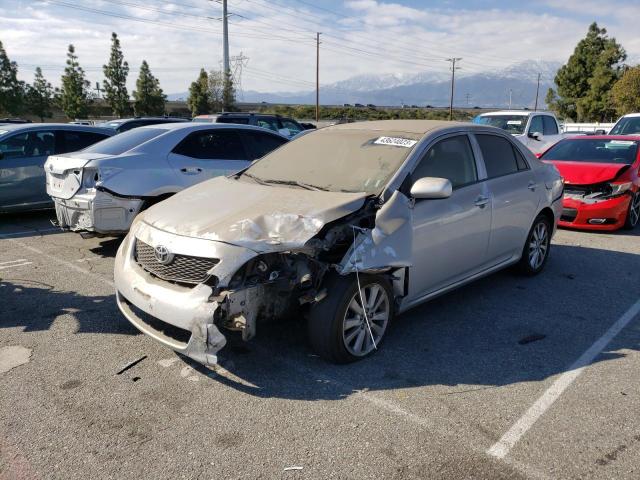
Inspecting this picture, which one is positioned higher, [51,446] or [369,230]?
[369,230]

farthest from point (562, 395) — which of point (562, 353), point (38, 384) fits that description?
point (38, 384)

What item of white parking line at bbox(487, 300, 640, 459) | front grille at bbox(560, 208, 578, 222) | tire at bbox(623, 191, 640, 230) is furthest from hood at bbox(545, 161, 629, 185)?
white parking line at bbox(487, 300, 640, 459)

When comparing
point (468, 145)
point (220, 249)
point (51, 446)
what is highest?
point (468, 145)

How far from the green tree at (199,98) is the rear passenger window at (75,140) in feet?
163

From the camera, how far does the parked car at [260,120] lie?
45.0 ft

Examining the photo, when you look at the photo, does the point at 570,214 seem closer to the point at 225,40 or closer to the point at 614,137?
the point at 614,137

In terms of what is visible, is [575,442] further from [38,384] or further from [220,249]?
[38,384]

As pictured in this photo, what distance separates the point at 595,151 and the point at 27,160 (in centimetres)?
960

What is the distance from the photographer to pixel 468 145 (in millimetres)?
4875

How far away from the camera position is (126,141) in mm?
6867

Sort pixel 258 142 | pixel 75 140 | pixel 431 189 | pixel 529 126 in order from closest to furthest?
pixel 431 189
pixel 258 142
pixel 75 140
pixel 529 126

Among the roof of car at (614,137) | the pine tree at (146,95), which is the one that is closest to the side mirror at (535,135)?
the roof of car at (614,137)

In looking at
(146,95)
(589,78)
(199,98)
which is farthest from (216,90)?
(589,78)

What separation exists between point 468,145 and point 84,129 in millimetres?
7236
